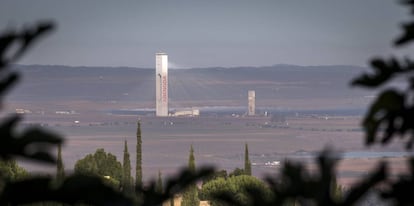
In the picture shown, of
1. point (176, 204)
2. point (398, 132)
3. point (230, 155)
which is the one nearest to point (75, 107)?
point (230, 155)

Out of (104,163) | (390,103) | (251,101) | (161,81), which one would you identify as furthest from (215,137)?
(390,103)

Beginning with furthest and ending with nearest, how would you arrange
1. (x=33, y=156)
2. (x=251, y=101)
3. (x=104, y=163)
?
(x=251, y=101) → (x=104, y=163) → (x=33, y=156)

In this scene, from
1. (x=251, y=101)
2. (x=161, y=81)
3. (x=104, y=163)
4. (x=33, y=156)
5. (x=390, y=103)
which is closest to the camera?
(x=33, y=156)

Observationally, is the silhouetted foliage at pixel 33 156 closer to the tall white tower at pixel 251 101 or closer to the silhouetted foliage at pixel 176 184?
the silhouetted foliage at pixel 176 184

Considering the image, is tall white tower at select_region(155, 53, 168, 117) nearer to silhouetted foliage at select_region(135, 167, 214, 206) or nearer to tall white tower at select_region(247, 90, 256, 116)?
tall white tower at select_region(247, 90, 256, 116)

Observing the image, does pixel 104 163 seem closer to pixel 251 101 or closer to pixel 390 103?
pixel 390 103

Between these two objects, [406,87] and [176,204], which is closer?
[406,87]

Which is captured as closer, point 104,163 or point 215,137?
point 104,163

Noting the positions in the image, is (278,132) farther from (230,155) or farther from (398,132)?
(398,132)

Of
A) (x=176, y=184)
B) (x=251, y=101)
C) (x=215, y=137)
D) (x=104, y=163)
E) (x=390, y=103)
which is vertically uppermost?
(x=251, y=101)

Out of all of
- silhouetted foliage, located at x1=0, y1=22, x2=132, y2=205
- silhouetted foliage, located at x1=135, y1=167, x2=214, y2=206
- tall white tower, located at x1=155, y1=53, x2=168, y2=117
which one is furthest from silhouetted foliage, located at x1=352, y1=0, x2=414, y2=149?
tall white tower, located at x1=155, y1=53, x2=168, y2=117
